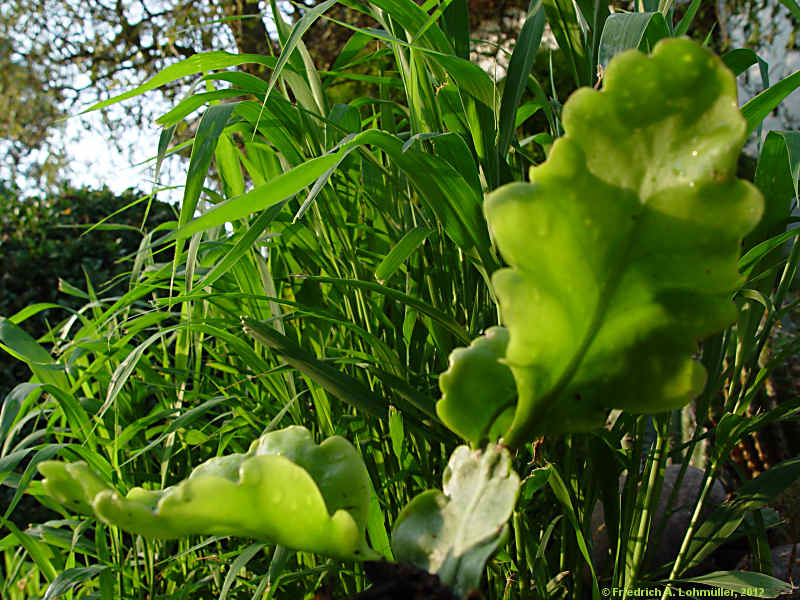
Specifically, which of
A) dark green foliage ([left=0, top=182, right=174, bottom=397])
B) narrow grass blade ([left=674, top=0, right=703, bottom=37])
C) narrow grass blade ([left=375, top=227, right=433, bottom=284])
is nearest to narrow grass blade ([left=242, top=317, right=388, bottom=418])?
narrow grass blade ([left=375, top=227, right=433, bottom=284])

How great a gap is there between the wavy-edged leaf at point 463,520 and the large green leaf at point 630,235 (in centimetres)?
3

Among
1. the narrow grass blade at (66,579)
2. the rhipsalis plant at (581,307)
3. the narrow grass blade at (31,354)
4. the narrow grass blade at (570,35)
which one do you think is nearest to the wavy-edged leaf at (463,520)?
the rhipsalis plant at (581,307)

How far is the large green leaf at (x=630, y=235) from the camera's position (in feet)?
0.74

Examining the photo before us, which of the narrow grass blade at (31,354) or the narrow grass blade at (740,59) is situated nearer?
the narrow grass blade at (740,59)

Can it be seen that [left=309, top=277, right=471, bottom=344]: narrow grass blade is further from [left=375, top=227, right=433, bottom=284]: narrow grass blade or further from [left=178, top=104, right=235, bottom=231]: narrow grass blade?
[left=178, top=104, right=235, bottom=231]: narrow grass blade

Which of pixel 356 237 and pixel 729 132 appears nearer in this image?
pixel 729 132

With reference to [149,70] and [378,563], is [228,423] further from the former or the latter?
[149,70]

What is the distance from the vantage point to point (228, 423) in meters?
1.01

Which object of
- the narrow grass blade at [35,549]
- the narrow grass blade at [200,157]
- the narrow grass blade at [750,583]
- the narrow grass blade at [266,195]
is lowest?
the narrow grass blade at [750,583]

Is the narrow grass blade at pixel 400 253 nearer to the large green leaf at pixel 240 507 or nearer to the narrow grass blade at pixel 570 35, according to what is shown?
the narrow grass blade at pixel 570 35

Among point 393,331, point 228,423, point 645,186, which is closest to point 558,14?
point 393,331

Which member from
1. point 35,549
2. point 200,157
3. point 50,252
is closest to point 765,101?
point 200,157

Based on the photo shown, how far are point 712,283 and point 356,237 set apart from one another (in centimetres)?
83

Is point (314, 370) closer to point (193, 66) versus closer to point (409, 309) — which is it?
point (409, 309)
